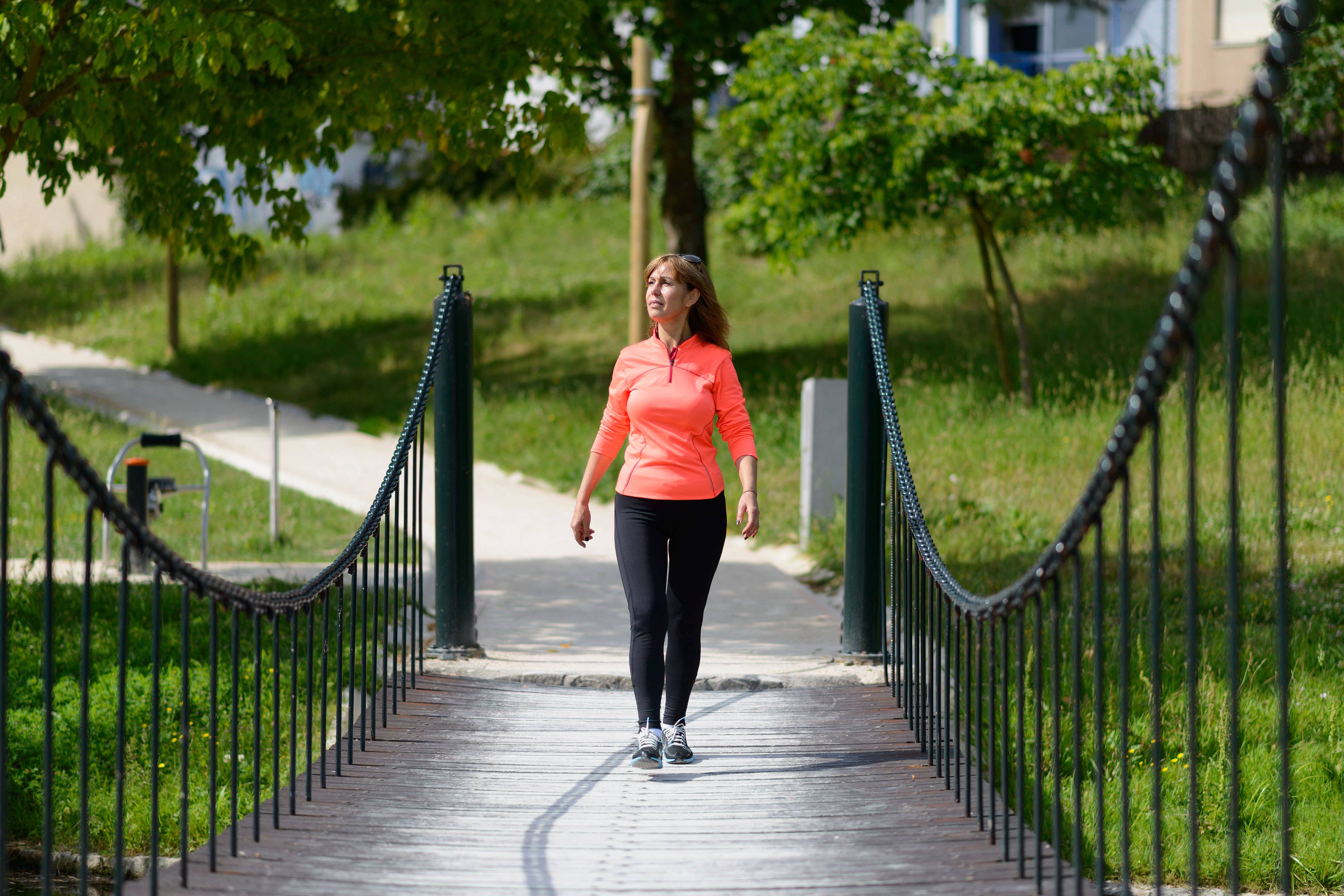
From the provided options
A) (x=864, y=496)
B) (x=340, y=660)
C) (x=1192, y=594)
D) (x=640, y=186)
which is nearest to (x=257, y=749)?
(x=340, y=660)

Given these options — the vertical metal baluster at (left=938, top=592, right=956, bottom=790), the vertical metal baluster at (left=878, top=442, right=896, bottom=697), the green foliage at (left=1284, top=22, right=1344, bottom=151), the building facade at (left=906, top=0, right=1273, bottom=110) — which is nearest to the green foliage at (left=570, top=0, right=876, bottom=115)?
the green foliage at (left=1284, top=22, right=1344, bottom=151)

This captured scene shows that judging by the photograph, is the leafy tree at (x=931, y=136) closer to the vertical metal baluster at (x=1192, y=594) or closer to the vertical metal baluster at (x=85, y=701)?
the vertical metal baluster at (x=1192, y=594)

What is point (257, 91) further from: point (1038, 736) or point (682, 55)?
point (682, 55)

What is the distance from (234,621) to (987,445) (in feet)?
30.5

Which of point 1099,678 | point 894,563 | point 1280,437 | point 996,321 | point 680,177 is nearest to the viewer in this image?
point 1280,437

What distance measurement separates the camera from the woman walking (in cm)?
478

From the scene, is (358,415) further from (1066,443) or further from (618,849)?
(618,849)

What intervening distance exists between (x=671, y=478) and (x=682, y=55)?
38.8 ft

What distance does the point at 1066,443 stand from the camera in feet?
39.7

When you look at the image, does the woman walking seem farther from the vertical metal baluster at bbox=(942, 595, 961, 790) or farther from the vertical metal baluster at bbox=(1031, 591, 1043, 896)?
the vertical metal baluster at bbox=(1031, 591, 1043, 896)

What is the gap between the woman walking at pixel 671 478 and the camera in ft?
15.7

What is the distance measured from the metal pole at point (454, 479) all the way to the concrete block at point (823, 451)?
13.9 feet

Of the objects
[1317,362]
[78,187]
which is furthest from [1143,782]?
[78,187]

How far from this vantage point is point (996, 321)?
1488cm
